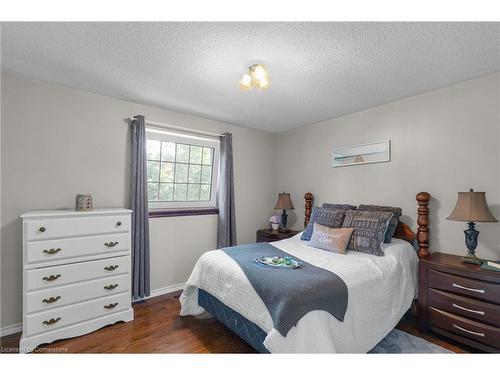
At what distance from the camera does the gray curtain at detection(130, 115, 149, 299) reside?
2.88 metres

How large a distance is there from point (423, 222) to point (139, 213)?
3093 millimetres

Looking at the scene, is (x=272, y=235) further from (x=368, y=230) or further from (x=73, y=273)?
(x=73, y=273)

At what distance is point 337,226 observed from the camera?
2.91 meters

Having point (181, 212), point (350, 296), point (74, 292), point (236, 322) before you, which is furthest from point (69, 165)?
point (350, 296)

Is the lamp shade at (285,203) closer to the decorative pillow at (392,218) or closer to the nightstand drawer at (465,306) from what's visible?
the decorative pillow at (392,218)

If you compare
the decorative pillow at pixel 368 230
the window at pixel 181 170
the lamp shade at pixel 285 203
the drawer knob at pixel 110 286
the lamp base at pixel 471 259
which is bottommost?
the drawer knob at pixel 110 286

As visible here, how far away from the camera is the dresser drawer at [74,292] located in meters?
2.07

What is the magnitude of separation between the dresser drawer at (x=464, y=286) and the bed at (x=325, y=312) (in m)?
0.21

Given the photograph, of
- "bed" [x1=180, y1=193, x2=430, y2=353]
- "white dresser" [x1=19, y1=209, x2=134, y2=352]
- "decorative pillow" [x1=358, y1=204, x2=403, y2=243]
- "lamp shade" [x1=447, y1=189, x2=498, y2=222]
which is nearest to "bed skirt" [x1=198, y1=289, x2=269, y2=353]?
"bed" [x1=180, y1=193, x2=430, y2=353]

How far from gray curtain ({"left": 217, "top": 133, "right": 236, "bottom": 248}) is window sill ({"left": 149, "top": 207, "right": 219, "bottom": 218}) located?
5.8 inches

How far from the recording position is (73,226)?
2.26 meters

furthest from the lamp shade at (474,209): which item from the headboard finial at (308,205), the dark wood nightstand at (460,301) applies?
the headboard finial at (308,205)

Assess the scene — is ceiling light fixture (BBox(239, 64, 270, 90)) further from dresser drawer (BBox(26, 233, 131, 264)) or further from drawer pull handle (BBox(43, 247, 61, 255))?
drawer pull handle (BBox(43, 247, 61, 255))
